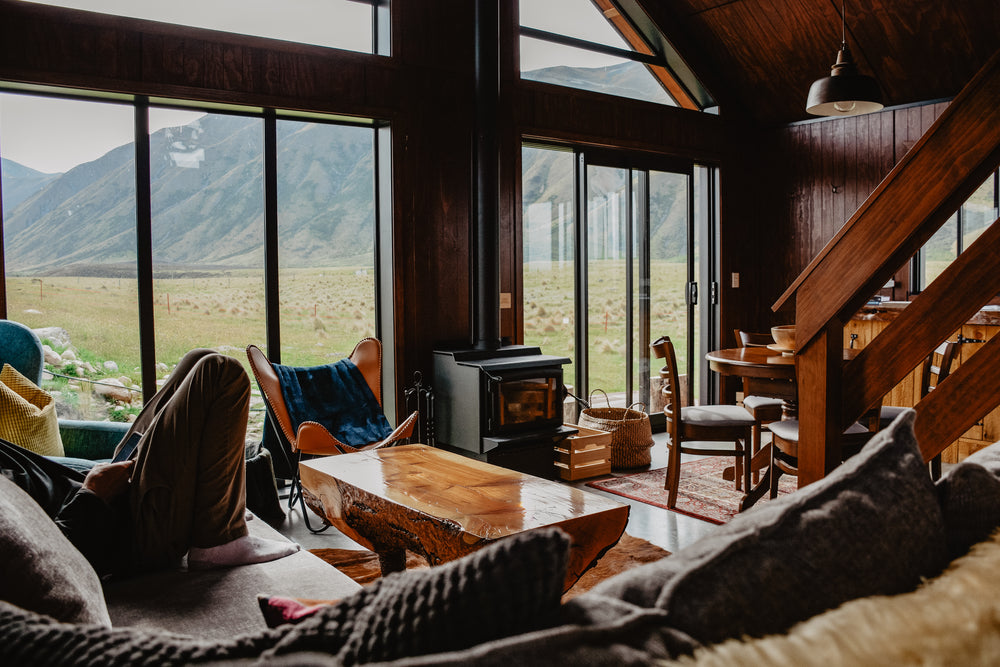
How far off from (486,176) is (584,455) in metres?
1.72

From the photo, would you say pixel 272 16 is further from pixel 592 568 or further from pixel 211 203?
pixel 592 568

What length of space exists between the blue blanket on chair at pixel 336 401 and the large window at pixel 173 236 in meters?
0.45

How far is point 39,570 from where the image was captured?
1227 mm

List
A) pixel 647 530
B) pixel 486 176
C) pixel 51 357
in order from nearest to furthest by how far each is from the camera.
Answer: pixel 647 530 < pixel 51 357 < pixel 486 176

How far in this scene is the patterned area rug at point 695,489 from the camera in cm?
398

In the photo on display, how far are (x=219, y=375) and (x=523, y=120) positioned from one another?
3.46m

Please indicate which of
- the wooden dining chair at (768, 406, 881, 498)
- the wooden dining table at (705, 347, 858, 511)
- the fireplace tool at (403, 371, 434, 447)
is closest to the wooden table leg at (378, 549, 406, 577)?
the wooden dining chair at (768, 406, 881, 498)

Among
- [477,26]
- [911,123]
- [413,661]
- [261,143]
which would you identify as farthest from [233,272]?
[911,123]

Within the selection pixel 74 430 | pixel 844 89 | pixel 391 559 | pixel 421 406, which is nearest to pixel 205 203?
pixel 74 430

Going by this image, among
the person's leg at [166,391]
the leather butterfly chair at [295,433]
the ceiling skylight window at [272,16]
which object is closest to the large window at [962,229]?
the leather butterfly chair at [295,433]

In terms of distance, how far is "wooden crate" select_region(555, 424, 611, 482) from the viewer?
455cm

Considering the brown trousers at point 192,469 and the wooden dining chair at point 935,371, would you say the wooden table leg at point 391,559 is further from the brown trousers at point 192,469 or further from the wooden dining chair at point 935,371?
the wooden dining chair at point 935,371

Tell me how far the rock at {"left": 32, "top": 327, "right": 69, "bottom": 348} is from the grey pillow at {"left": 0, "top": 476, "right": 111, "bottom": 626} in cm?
271

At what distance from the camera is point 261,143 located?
4359mm
